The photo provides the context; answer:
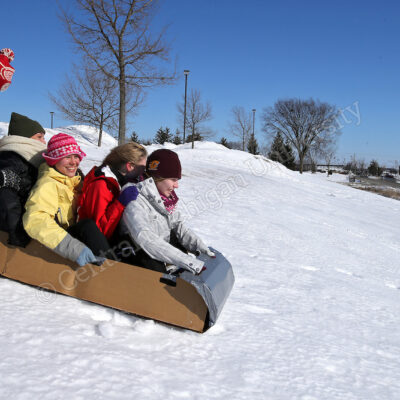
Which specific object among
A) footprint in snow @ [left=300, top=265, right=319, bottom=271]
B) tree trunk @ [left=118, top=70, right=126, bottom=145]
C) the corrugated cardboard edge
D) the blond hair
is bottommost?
footprint in snow @ [left=300, top=265, right=319, bottom=271]

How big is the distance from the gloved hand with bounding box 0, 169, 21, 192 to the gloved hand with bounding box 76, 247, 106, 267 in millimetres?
750

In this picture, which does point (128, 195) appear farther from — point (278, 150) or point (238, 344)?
point (278, 150)

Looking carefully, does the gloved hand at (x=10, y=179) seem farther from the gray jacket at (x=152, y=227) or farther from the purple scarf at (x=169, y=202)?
the purple scarf at (x=169, y=202)

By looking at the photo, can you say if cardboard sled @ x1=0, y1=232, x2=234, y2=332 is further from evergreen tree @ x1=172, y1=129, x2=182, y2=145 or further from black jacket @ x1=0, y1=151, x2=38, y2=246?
evergreen tree @ x1=172, y1=129, x2=182, y2=145

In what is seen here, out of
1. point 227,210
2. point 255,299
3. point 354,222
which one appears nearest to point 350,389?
point 255,299

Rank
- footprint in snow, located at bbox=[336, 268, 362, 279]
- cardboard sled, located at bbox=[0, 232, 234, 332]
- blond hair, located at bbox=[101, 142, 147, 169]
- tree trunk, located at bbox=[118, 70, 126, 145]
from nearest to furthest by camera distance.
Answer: cardboard sled, located at bbox=[0, 232, 234, 332], blond hair, located at bbox=[101, 142, 147, 169], footprint in snow, located at bbox=[336, 268, 362, 279], tree trunk, located at bbox=[118, 70, 126, 145]

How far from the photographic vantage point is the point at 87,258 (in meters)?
2.40

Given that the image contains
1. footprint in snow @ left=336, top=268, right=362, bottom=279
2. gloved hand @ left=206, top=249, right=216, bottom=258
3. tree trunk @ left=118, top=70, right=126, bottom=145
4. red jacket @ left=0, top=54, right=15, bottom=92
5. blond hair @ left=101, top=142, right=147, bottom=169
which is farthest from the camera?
tree trunk @ left=118, top=70, right=126, bottom=145

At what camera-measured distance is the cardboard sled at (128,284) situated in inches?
91.8

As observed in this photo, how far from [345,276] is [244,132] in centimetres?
3649

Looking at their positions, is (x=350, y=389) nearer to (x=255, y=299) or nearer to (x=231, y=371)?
(x=231, y=371)

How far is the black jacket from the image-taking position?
2492mm

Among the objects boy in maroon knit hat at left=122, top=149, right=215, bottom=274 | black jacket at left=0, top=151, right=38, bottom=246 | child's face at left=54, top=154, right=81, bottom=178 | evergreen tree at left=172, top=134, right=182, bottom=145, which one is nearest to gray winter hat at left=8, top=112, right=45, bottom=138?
black jacket at left=0, top=151, right=38, bottom=246

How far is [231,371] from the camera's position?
1996mm
